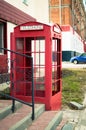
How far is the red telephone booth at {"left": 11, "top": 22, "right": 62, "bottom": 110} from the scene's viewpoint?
31.1 ft

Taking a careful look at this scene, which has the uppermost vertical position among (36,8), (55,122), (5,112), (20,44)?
(36,8)

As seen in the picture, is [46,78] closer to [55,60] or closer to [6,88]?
[55,60]

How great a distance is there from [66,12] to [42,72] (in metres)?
45.8

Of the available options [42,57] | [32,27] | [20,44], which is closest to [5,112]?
[20,44]

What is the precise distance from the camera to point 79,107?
35.5ft

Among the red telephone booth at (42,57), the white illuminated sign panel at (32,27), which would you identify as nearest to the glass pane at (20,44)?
the red telephone booth at (42,57)

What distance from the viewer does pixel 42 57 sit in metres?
10.2

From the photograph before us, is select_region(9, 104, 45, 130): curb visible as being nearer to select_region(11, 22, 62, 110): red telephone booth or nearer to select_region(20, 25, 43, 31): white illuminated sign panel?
select_region(11, 22, 62, 110): red telephone booth

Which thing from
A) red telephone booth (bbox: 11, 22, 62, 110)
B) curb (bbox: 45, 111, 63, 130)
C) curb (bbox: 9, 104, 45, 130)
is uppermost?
red telephone booth (bbox: 11, 22, 62, 110)

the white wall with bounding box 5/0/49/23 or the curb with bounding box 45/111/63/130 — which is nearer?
the curb with bounding box 45/111/63/130

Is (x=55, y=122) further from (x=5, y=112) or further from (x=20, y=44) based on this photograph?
(x=20, y=44)

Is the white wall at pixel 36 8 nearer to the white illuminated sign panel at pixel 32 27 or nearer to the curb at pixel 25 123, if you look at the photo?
the white illuminated sign panel at pixel 32 27

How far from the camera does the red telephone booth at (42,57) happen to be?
9484 millimetres

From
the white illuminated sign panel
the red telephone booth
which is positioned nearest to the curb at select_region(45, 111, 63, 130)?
the red telephone booth
